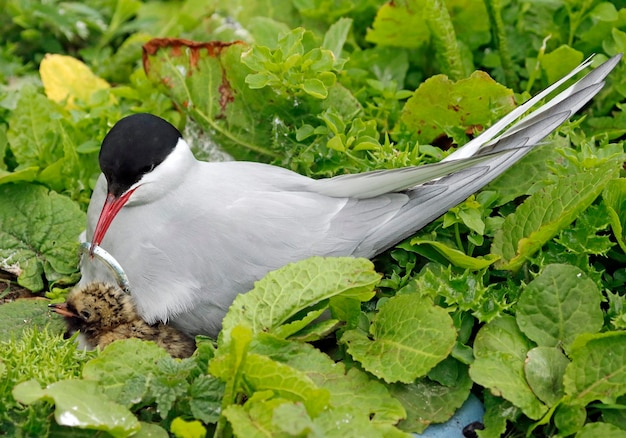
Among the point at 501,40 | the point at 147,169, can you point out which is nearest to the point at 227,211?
the point at 147,169

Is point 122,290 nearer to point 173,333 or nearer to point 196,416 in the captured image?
point 173,333

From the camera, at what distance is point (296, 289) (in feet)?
7.80

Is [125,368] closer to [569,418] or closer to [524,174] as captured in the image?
[569,418]

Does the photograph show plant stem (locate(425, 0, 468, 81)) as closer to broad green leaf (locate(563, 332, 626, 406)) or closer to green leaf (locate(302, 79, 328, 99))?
green leaf (locate(302, 79, 328, 99))

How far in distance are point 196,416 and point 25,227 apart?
119 cm

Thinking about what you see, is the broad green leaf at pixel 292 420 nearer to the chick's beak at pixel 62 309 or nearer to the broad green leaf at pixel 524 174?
the chick's beak at pixel 62 309

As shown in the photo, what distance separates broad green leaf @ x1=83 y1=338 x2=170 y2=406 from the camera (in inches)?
87.7

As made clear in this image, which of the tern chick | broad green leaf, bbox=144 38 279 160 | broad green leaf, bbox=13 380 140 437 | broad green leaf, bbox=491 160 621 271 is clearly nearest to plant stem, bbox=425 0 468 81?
broad green leaf, bbox=144 38 279 160

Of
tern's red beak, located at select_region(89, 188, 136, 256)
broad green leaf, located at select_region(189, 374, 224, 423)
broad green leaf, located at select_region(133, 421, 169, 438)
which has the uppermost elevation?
tern's red beak, located at select_region(89, 188, 136, 256)

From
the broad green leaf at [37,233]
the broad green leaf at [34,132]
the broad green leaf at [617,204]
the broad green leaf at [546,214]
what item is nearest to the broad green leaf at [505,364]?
the broad green leaf at [546,214]

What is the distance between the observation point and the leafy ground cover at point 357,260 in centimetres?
223

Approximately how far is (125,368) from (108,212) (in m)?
0.52

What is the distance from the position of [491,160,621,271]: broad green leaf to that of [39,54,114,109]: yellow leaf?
1882 mm

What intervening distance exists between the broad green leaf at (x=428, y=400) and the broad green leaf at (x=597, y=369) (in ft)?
0.92
